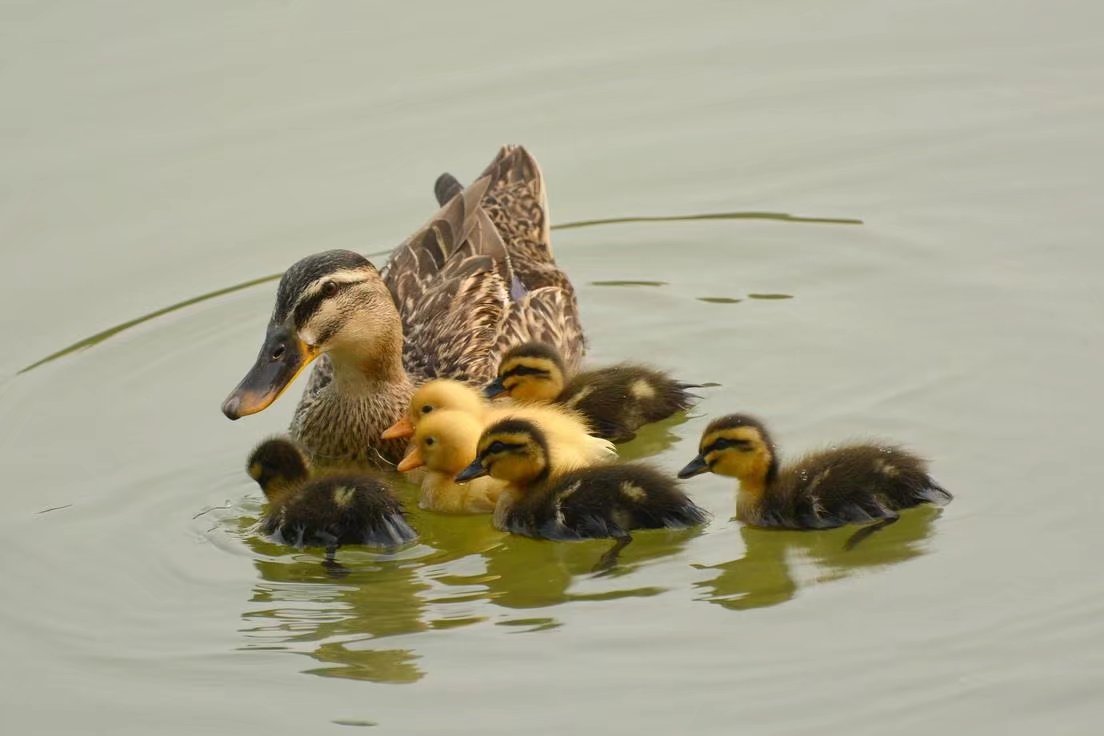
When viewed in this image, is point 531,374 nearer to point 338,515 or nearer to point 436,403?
point 436,403

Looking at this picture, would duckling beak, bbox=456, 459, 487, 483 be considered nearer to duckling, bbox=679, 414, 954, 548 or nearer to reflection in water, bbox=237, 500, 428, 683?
reflection in water, bbox=237, 500, 428, 683

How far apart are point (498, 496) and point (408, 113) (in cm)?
335

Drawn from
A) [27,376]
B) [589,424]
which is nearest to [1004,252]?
[589,424]

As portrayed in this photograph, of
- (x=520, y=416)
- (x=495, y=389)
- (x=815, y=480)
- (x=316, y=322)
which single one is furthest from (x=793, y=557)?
(x=316, y=322)

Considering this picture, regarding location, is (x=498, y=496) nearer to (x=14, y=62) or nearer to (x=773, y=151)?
(x=773, y=151)

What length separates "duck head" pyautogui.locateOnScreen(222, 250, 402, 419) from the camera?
730 cm

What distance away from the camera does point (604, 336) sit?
864cm

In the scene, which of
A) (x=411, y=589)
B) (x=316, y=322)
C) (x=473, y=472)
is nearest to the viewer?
(x=411, y=589)

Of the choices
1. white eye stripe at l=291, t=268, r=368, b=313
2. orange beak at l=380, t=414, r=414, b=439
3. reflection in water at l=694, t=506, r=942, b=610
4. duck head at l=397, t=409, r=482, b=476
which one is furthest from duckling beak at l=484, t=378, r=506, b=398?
reflection in water at l=694, t=506, r=942, b=610

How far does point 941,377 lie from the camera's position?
7.85 m

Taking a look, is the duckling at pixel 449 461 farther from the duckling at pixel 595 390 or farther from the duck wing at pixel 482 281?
the duck wing at pixel 482 281

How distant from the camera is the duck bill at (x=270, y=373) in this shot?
723 cm

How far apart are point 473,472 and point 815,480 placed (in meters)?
1.11

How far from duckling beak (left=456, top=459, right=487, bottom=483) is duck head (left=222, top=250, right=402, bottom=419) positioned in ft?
2.39
